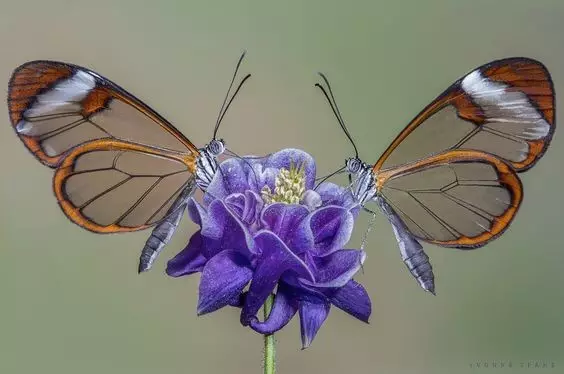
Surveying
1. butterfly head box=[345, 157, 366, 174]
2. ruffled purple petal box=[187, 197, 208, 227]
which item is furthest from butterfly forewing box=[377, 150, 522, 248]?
ruffled purple petal box=[187, 197, 208, 227]

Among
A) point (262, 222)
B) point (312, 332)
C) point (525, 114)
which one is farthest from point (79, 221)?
point (525, 114)

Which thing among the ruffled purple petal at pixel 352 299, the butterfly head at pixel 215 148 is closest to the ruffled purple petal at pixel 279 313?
the ruffled purple petal at pixel 352 299

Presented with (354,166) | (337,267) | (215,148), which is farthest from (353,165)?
(337,267)

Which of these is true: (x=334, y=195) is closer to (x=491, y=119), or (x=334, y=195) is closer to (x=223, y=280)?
(x=223, y=280)

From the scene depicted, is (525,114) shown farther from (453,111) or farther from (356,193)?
(356,193)

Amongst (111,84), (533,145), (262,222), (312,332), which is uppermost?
(111,84)

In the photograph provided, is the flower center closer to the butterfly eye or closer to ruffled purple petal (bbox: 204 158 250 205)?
ruffled purple petal (bbox: 204 158 250 205)
